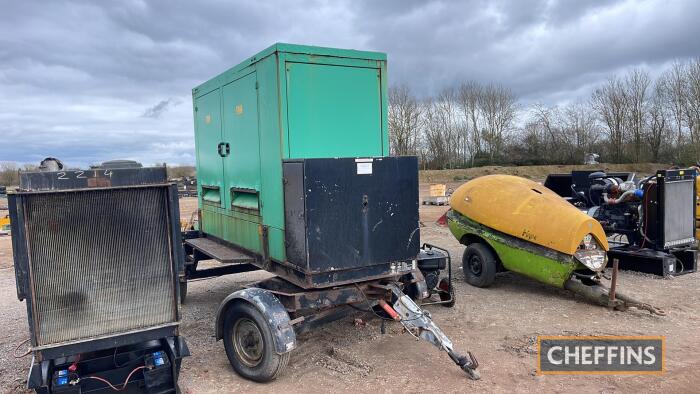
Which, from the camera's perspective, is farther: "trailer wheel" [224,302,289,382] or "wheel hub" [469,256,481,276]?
"wheel hub" [469,256,481,276]

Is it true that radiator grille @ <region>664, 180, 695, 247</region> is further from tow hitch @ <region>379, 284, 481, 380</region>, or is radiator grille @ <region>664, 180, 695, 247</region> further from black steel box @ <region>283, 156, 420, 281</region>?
black steel box @ <region>283, 156, 420, 281</region>

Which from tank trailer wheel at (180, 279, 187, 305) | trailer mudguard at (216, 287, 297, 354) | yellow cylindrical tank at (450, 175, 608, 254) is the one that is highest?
yellow cylindrical tank at (450, 175, 608, 254)

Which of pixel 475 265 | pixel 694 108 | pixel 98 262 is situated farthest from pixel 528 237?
pixel 694 108

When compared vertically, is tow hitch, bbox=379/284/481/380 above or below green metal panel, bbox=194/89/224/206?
below

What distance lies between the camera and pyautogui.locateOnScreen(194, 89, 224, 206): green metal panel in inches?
271

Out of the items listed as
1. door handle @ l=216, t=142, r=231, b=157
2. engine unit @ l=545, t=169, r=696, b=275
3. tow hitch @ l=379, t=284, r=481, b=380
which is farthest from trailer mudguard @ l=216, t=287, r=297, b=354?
engine unit @ l=545, t=169, r=696, b=275

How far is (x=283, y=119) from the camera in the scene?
5.07 meters

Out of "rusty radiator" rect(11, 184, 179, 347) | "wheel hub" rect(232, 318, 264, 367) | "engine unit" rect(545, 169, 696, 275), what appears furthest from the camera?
"engine unit" rect(545, 169, 696, 275)

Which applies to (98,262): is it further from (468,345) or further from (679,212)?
(679,212)

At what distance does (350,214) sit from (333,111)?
1.19m

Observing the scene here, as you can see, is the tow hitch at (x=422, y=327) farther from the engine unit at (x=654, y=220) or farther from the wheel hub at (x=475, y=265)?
the engine unit at (x=654, y=220)

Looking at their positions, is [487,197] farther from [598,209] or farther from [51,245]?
[51,245]

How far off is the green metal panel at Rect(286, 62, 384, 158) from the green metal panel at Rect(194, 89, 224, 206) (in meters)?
Result: 1.98

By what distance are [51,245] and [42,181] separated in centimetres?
52
